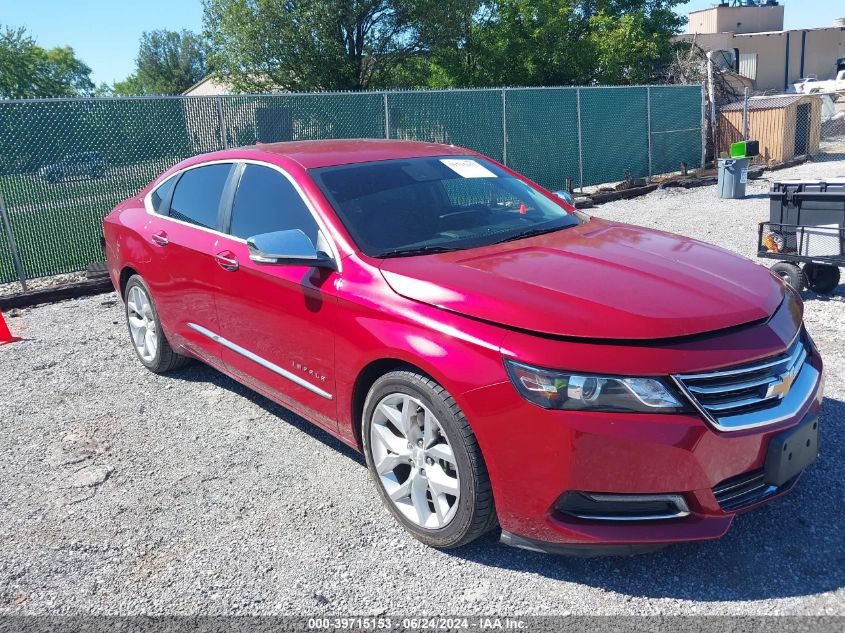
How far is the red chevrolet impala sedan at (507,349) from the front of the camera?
2.60m

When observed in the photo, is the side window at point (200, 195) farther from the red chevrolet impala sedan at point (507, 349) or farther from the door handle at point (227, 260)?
the door handle at point (227, 260)

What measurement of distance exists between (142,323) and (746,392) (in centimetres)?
439

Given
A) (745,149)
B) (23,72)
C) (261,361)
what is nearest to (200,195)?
(261,361)

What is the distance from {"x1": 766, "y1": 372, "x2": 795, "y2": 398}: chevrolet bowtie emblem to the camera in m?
2.75

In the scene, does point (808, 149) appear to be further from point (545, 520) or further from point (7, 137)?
point (545, 520)

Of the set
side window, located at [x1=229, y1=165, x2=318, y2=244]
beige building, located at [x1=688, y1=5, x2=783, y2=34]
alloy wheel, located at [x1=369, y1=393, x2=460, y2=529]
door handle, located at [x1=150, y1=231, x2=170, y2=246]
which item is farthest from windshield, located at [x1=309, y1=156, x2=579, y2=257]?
beige building, located at [x1=688, y1=5, x2=783, y2=34]

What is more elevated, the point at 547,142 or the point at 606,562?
the point at 547,142

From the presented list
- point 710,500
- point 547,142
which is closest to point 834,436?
point 710,500

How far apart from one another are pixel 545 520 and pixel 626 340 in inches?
28.6

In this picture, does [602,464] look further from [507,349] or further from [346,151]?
[346,151]

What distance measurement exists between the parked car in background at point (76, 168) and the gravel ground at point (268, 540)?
4425mm

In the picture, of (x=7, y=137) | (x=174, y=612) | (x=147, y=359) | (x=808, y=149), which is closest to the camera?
(x=174, y=612)

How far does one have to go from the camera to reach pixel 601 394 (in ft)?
8.50

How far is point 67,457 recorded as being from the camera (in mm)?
4301
